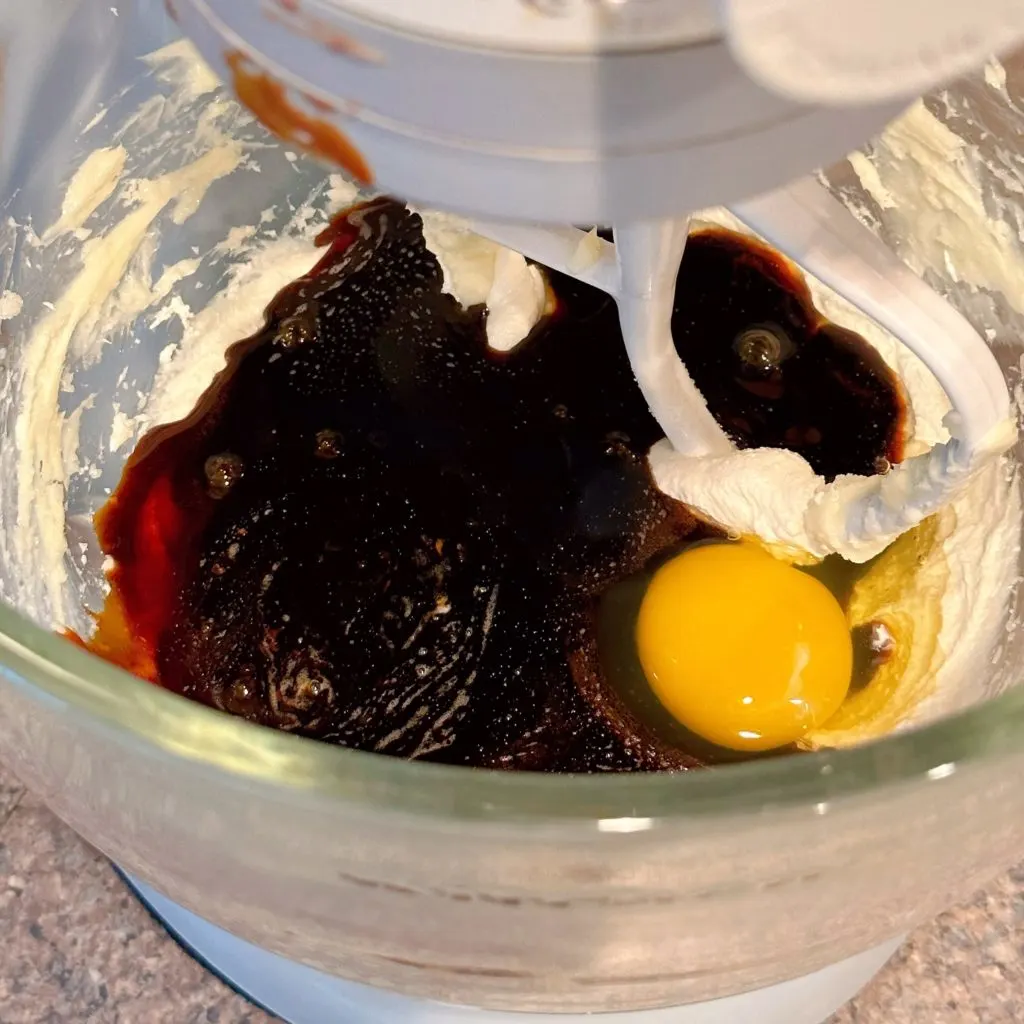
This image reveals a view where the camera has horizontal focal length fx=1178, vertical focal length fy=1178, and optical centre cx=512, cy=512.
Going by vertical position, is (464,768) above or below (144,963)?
above

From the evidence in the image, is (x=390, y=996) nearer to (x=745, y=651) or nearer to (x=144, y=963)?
(x=144, y=963)

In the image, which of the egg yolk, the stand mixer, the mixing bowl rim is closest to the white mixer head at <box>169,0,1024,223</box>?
the stand mixer

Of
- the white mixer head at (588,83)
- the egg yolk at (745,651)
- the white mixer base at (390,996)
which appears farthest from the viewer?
the egg yolk at (745,651)

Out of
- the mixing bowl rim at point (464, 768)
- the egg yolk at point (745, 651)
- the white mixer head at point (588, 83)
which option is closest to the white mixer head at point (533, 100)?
the white mixer head at point (588, 83)

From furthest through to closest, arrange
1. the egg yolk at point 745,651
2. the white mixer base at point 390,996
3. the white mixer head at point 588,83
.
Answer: the egg yolk at point 745,651, the white mixer base at point 390,996, the white mixer head at point 588,83

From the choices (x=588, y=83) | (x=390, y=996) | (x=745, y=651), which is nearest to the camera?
(x=588, y=83)

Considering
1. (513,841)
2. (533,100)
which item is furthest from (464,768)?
(533,100)

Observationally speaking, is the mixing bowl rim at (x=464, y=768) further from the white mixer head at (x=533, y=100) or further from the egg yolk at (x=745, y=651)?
the egg yolk at (x=745, y=651)
